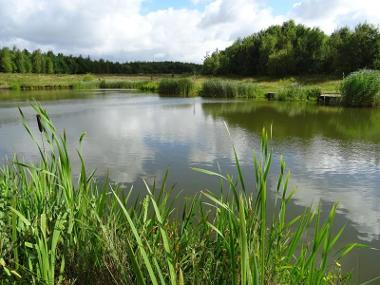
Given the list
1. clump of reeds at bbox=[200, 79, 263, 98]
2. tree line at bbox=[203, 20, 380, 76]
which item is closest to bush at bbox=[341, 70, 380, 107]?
clump of reeds at bbox=[200, 79, 263, 98]

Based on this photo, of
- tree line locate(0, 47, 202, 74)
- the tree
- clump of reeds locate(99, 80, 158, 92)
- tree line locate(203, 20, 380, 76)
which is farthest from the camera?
tree line locate(0, 47, 202, 74)

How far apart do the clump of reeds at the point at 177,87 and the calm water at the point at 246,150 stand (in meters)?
12.1

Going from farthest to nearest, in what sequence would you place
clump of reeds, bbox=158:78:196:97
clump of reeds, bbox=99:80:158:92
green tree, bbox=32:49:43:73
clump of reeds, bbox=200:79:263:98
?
green tree, bbox=32:49:43:73 < clump of reeds, bbox=99:80:158:92 < clump of reeds, bbox=158:78:196:97 < clump of reeds, bbox=200:79:263:98

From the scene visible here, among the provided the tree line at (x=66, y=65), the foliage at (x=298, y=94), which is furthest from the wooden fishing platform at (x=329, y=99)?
the tree line at (x=66, y=65)

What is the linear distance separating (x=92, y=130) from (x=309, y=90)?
1403 cm

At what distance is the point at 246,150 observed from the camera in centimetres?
766

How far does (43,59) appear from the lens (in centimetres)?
6103

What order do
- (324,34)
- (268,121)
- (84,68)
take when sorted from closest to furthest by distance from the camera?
1. (268,121)
2. (324,34)
3. (84,68)

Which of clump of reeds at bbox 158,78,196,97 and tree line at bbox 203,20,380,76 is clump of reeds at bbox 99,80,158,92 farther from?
tree line at bbox 203,20,380,76

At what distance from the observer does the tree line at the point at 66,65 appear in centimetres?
5681

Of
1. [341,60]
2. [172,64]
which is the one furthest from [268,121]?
[172,64]

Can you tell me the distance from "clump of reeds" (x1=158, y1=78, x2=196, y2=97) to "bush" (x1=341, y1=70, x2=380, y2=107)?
439 inches

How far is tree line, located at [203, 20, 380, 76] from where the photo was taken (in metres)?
27.0

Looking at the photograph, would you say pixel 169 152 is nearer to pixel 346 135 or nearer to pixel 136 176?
pixel 136 176
